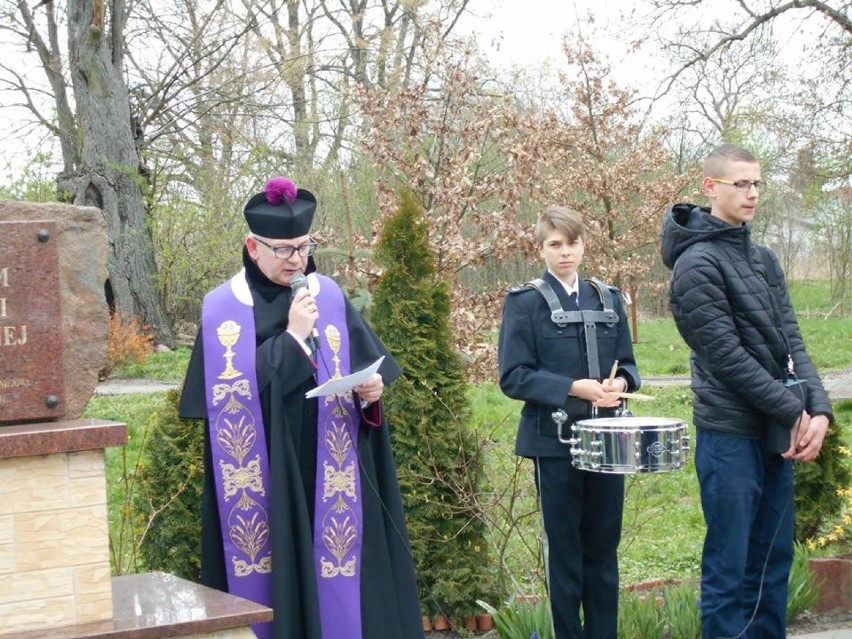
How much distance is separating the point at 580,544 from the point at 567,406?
1.99 feet

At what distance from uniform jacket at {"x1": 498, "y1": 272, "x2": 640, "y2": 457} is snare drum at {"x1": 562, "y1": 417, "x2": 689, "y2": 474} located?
355mm

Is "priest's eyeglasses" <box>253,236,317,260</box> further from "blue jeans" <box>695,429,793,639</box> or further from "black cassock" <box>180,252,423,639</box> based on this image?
"blue jeans" <box>695,429,793,639</box>

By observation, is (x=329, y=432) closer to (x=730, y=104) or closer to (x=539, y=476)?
(x=539, y=476)

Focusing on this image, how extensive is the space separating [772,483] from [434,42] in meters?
10.2

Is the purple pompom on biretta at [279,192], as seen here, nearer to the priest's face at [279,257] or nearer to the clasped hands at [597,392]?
the priest's face at [279,257]

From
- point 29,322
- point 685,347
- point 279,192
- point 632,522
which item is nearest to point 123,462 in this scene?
point 279,192

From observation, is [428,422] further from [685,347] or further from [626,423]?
[685,347]

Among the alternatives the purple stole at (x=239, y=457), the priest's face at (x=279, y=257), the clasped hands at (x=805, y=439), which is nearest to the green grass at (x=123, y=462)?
the purple stole at (x=239, y=457)

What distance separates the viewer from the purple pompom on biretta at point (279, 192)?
163 inches

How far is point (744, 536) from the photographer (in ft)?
14.7

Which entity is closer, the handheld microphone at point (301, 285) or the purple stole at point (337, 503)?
the handheld microphone at point (301, 285)

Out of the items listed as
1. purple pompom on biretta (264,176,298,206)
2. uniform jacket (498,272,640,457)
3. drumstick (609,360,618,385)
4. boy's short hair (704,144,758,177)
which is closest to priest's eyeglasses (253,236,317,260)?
purple pompom on biretta (264,176,298,206)

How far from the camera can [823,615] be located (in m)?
5.82

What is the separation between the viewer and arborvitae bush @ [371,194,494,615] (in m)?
5.60
